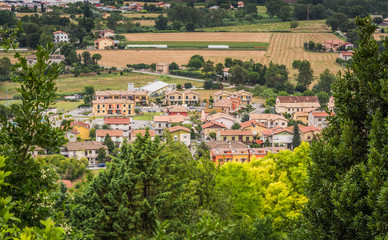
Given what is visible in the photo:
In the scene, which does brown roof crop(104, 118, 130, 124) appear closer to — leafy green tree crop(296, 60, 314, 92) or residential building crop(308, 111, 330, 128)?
residential building crop(308, 111, 330, 128)

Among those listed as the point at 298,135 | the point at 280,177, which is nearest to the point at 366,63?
the point at 280,177

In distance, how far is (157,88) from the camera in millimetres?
37688

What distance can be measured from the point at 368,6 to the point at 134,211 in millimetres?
60603

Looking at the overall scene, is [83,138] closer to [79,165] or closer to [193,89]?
[79,165]

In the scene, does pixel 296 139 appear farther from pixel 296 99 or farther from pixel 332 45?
pixel 332 45

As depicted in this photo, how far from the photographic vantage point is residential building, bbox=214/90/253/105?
115ft

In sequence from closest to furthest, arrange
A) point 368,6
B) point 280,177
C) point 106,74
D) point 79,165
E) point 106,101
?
point 280,177, point 79,165, point 106,101, point 106,74, point 368,6

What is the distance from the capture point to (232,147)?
81.8 ft

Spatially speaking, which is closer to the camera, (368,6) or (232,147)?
(232,147)

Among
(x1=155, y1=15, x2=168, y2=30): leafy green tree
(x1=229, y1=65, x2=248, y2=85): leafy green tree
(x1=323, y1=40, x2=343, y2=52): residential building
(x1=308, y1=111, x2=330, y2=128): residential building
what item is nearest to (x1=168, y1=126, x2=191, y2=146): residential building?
(x1=308, y1=111, x2=330, y2=128): residential building

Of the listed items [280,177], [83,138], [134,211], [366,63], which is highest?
[366,63]

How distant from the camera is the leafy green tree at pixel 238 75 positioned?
128 feet

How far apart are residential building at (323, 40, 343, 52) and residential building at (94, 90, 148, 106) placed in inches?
778

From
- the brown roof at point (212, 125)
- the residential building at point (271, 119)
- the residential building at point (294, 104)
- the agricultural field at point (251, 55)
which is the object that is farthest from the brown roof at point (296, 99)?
the agricultural field at point (251, 55)
